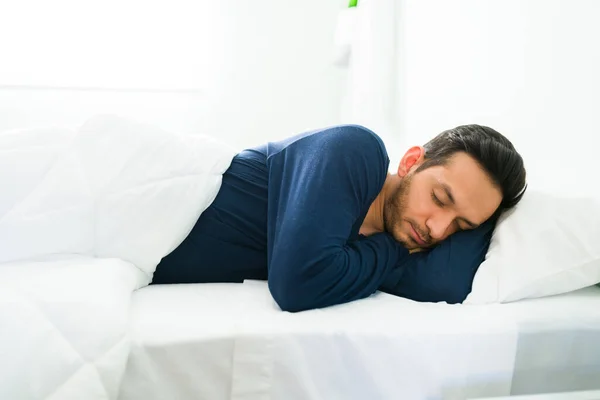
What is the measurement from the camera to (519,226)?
98 cm

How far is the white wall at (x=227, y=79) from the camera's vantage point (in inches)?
90.0

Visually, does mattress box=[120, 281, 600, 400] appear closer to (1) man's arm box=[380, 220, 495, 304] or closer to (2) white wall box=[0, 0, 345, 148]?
(1) man's arm box=[380, 220, 495, 304]

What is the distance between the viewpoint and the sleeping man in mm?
860

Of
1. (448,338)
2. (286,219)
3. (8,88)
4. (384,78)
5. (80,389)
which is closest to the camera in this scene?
(80,389)

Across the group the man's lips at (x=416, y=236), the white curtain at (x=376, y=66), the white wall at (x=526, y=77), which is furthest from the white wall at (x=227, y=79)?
the man's lips at (x=416, y=236)

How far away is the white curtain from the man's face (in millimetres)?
959

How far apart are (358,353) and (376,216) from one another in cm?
45

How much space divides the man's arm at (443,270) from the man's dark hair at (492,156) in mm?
111

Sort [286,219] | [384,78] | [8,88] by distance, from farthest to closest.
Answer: [8,88] < [384,78] < [286,219]

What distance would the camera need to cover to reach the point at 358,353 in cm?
73

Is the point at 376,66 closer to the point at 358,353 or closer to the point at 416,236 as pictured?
the point at 416,236

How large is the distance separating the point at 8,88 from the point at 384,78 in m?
1.74

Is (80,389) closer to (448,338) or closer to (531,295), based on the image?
(448,338)

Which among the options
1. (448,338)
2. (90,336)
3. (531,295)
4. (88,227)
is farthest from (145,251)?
(531,295)
